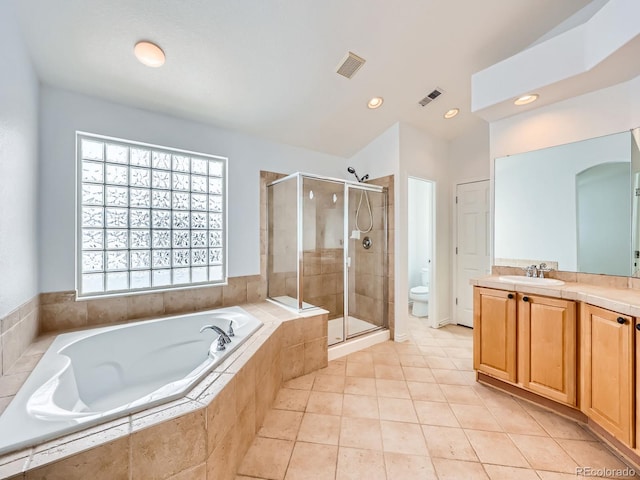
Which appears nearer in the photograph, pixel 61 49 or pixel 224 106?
pixel 61 49

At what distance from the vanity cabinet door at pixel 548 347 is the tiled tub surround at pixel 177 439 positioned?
188 cm

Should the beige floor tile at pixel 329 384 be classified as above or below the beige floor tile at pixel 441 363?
below

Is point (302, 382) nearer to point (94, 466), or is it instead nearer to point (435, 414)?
point (435, 414)

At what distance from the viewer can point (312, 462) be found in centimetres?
139

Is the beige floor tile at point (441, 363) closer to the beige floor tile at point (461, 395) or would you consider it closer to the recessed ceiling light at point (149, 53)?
the beige floor tile at point (461, 395)

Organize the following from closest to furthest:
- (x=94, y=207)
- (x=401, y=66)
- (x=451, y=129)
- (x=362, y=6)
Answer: (x=362, y=6) → (x=94, y=207) → (x=401, y=66) → (x=451, y=129)

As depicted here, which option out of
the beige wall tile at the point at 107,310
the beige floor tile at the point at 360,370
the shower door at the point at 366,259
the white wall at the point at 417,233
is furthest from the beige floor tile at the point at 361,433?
the white wall at the point at 417,233

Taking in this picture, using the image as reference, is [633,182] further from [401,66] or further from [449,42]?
[401,66]

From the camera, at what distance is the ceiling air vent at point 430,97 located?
2611mm

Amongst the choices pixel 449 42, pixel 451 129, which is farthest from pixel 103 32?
pixel 451 129

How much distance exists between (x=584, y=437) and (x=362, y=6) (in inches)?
122

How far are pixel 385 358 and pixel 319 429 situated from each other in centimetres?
118

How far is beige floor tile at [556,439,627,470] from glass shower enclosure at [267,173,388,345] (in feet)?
5.74

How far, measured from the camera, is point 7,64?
53.7 inches
